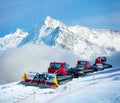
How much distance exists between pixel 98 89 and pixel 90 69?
17600mm

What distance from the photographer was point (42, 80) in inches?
1068

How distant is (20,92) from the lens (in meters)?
24.4

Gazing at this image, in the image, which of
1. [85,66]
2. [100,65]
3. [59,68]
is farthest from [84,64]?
[59,68]

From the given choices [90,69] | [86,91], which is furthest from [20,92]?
[90,69]

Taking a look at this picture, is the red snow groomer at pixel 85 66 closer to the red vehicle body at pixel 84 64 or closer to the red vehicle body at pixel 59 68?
the red vehicle body at pixel 84 64

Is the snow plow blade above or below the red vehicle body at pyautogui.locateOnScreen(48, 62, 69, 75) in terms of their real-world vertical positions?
below

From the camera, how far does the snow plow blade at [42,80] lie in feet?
86.2

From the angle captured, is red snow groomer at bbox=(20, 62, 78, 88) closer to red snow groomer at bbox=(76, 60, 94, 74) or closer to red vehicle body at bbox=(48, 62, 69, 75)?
red vehicle body at bbox=(48, 62, 69, 75)

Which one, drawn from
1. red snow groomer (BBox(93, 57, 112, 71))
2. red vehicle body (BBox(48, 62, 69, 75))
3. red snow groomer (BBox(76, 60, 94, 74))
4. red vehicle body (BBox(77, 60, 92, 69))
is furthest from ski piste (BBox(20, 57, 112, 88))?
red snow groomer (BBox(93, 57, 112, 71))

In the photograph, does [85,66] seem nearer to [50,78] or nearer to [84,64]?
[84,64]

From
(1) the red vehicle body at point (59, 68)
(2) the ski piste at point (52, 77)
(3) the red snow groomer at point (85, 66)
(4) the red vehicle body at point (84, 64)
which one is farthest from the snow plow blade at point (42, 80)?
(4) the red vehicle body at point (84, 64)

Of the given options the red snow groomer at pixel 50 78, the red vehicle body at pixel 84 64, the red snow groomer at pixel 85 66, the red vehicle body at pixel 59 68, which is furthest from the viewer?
the red vehicle body at pixel 84 64

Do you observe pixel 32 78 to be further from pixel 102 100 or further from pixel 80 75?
pixel 102 100

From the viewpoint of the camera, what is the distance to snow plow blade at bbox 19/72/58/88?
26.3 metres
